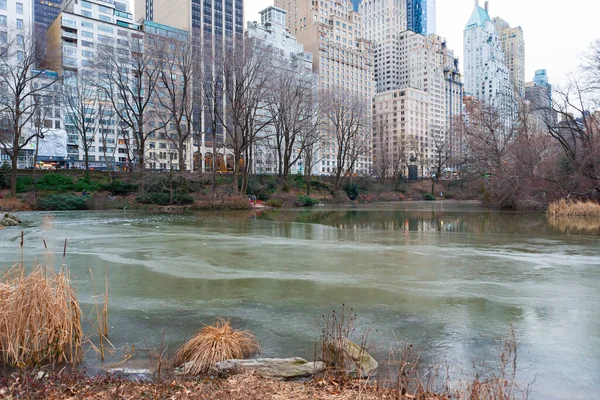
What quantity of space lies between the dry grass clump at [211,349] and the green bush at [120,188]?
3547cm

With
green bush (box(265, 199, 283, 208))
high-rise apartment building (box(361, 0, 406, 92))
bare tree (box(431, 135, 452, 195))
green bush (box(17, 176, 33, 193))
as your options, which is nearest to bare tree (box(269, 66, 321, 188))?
green bush (box(265, 199, 283, 208))

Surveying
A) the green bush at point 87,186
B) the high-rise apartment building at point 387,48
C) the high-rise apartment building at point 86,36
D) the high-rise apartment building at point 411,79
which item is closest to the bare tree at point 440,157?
the green bush at point 87,186

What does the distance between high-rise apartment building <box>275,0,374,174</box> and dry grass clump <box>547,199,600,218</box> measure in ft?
351

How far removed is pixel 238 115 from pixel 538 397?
35027mm

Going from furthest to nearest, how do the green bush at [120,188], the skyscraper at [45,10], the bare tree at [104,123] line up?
the skyscraper at [45,10], the bare tree at [104,123], the green bush at [120,188]

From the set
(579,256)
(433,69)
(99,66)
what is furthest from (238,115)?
(433,69)

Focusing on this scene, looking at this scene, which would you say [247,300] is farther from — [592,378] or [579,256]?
[579,256]

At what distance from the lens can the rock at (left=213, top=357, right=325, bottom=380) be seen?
4.22 metres

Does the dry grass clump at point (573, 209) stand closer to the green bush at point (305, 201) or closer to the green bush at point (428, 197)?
the green bush at point (305, 201)

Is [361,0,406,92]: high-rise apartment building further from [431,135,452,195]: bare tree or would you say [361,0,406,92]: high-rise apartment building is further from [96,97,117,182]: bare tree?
[96,97,117,182]: bare tree

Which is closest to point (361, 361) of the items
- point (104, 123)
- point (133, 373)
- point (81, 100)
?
point (133, 373)

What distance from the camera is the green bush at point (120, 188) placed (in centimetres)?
3769

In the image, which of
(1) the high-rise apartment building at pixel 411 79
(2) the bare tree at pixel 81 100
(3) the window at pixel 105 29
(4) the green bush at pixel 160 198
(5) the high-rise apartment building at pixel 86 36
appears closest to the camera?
(4) the green bush at pixel 160 198

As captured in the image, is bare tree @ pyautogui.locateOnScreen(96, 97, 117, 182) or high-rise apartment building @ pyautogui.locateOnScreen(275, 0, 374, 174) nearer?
bare tree @ pyautogui.locateOnScreen(96, 97, 117, 182)
